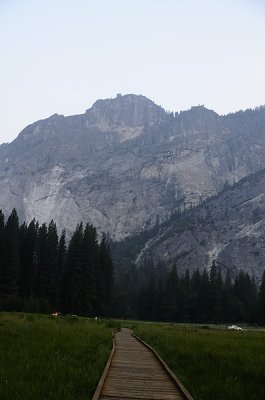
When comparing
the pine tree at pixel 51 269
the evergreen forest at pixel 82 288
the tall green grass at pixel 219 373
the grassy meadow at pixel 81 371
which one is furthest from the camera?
the pine tree at pixel 51 269

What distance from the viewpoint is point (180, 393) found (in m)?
11.7

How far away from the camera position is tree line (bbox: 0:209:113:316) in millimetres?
83062

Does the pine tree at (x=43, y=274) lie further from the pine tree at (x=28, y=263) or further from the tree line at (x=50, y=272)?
the pine tree at (x=28, y=263)

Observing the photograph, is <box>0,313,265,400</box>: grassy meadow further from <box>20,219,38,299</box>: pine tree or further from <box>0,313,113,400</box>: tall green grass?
<box>20,219,38,299</box>: pine tree

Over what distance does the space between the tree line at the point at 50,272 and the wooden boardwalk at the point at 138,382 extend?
63.6 m

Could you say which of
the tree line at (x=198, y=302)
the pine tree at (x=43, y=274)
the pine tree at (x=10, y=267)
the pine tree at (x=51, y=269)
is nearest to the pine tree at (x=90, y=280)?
the pine tree at (x=51, y=269)

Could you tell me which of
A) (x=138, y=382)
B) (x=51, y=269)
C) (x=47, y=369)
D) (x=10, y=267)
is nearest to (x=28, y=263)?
(x=51, y=269)

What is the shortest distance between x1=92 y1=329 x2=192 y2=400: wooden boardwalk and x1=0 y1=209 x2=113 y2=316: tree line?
6361cm

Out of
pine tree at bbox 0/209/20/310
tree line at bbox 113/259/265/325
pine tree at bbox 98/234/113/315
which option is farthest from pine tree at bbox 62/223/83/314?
tree line at bbox 113/259/265/325

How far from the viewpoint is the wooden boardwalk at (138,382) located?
36.7 ft

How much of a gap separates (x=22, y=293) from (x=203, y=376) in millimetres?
79847

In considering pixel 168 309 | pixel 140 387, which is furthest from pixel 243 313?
pixel 140 387

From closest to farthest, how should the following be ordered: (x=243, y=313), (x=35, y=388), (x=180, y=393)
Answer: (x=35, y=388), (x=180, y=393), (x=243, y=313)

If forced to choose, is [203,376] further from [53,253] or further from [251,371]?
[53,253]
